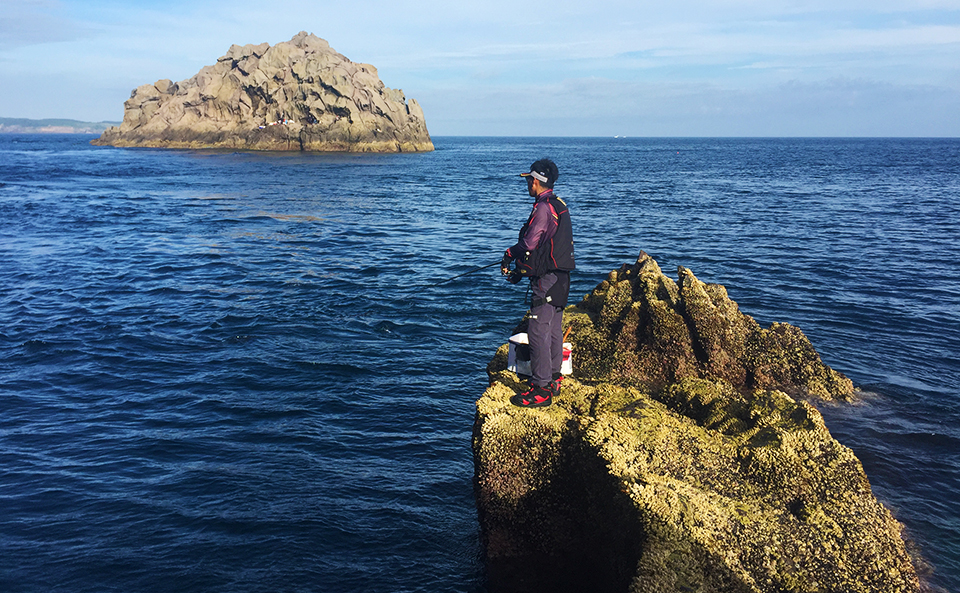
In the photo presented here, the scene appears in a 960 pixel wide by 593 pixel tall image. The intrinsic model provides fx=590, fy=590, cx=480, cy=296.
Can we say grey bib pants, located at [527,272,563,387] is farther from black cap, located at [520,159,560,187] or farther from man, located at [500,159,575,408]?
black cap, located at [520,159,560,187]

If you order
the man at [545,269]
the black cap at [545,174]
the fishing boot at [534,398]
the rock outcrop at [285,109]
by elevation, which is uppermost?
the rock outcrop at [285,109]

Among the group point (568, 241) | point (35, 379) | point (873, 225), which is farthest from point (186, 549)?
point (873, 225)

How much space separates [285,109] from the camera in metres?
104

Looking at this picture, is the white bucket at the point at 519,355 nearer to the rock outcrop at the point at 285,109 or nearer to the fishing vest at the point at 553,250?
the fishing vest at the point at 553,250

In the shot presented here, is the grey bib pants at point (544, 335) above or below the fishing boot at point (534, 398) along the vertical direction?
above

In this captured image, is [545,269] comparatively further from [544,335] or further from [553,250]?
[544,335]

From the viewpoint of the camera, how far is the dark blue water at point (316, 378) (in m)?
6.80

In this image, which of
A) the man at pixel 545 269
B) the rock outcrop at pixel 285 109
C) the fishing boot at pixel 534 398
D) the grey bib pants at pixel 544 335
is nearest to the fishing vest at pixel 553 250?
the man at pixel 545 269

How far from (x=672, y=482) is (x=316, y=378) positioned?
320 inches

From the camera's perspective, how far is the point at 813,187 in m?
46.9

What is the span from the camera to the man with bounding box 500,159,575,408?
6301mm

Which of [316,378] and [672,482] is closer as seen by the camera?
[672,482]

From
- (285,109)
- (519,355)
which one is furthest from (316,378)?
(285,109)

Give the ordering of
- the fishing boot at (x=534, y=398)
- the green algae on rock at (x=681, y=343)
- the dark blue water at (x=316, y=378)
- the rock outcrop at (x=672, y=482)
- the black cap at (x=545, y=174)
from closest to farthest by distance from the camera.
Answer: the rock outcrop at (x=672, y=482), the fishing boot at (x=534, y=398), the black cap at (x=545, y=174), the dark blue water at (x=316, y=378), the green algae on rock at (x=681, y=343)
